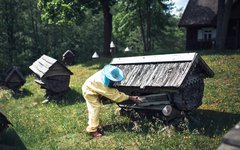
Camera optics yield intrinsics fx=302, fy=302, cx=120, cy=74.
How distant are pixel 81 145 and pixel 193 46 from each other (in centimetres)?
2884

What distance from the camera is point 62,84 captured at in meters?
15.8

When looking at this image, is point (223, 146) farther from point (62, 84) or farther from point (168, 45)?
point (168, 45)

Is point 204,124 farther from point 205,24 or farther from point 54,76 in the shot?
point 205,24

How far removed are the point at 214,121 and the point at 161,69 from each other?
8.28 feet

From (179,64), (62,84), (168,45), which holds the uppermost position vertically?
(179,64)

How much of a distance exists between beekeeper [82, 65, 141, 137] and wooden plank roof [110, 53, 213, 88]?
2.30 feet

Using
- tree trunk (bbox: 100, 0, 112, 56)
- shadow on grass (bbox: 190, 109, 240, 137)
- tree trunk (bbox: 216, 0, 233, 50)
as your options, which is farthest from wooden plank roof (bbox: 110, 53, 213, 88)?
tree trunk (bbox: 100, 0, 112, 56)

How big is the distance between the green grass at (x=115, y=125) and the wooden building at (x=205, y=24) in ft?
54.6

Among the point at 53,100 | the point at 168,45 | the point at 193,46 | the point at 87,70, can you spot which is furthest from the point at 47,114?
the point at 168,45

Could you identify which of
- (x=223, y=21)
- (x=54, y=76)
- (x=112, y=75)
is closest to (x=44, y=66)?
(x=54, y=76)

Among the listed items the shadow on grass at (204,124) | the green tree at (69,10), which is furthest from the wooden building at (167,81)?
the green tree at (69,10)

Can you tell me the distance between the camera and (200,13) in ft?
113

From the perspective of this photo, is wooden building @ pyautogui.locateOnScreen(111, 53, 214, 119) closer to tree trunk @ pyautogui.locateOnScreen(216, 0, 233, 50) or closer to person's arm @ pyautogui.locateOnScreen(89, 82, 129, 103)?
person's arm @ pyautogui.locateOnScreen(89, 82, 129, 103)

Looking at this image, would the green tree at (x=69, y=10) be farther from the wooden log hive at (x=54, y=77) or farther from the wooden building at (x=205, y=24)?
the wooden log hive at (x=54, y=77)
